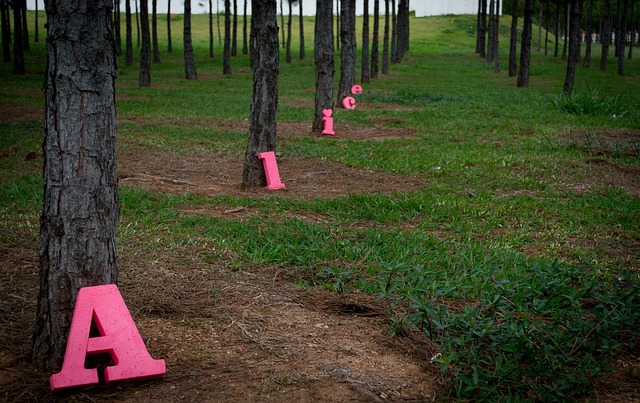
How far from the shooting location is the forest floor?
3.26 m

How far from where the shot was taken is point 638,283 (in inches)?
175

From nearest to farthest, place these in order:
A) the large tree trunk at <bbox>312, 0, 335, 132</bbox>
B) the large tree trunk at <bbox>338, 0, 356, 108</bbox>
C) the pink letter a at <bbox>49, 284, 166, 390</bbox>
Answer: the pink letter a at <bbox>49, 284, 166, 390</bbox> → the large tree trunk at <bbox>312, 0, 335, 132</bbox> → the large tree trunk at <bbox>338, 0, 356, 108</bbox>

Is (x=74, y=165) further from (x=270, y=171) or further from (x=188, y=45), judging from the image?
(x=188, y=45)

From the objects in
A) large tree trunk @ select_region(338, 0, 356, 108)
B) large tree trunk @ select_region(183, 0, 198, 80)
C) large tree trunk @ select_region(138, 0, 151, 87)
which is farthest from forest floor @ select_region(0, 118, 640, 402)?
large tree trunk @ select_region(183, 0, 198, 80)

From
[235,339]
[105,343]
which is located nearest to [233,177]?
[235,339]

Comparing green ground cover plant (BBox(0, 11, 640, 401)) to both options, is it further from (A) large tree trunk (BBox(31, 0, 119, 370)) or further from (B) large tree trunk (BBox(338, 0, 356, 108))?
(B) large tree trunk (BBox(338, 0, 356, 108))

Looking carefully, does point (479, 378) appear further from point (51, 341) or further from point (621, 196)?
point (621, 196)

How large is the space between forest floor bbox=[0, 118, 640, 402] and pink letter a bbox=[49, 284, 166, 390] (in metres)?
0.08

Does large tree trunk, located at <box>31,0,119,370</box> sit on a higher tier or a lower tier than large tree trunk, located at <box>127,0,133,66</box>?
lower

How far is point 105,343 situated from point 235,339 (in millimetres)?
785

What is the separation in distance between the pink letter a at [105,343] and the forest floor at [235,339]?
8 cm

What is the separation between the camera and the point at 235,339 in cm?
383

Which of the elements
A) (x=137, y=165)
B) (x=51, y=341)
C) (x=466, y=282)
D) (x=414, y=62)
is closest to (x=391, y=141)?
(x=137, y=165)

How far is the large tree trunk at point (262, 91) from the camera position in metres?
8.05
